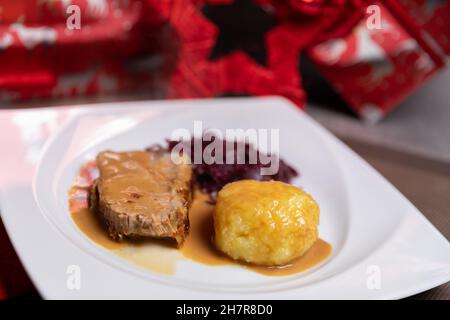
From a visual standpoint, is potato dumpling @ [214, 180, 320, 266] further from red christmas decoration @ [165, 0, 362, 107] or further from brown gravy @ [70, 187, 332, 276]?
red christmas decoration @ [165, 0, 362, 107]

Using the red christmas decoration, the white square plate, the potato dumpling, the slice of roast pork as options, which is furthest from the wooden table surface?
the slice of roast pork

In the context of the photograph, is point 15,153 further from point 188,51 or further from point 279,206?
point 188,51

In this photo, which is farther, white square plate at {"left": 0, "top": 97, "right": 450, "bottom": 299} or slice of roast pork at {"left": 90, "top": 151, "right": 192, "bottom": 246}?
slice of roast pork at {"left": 90, "top": 151, "right": 192, "bottom": 246}

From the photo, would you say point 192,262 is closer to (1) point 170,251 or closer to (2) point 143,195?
(1) point 170,251

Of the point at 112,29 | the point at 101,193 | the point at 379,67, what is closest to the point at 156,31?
the point at 112,29

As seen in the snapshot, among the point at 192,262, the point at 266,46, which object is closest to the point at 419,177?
the point at 266,46

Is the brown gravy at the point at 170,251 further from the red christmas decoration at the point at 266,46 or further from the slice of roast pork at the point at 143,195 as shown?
the red christmas decoration at the point at 266,46
